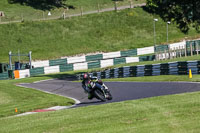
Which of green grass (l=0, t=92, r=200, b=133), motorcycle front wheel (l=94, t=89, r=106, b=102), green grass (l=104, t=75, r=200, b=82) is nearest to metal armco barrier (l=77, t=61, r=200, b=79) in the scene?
green grass (l=104, t=75, r=200, b=82)

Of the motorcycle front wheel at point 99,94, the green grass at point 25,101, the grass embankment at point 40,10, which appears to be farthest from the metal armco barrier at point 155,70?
the grass embankment at point 40,10

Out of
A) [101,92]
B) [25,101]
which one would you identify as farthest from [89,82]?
[25,101]

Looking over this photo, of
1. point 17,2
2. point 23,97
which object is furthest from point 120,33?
point 23,97

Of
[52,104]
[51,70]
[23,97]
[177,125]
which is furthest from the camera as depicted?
[51,70]

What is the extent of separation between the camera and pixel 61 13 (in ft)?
230

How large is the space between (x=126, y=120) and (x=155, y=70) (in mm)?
19113

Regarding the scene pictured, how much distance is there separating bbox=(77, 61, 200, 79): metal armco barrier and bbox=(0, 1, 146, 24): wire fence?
1241 inches

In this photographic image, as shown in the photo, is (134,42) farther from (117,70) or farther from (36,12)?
(117,70)

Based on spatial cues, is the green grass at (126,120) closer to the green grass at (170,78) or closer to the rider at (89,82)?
the rider at (89,82)

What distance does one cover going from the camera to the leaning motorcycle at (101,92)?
66.6 ft

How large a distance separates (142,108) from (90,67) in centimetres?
3181

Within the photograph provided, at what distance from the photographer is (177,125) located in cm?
1171

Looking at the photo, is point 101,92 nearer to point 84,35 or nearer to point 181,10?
point 181,10

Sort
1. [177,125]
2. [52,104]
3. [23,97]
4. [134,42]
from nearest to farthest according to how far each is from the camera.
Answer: [177,125] < [52,104] < [23,97] < [134,42]
